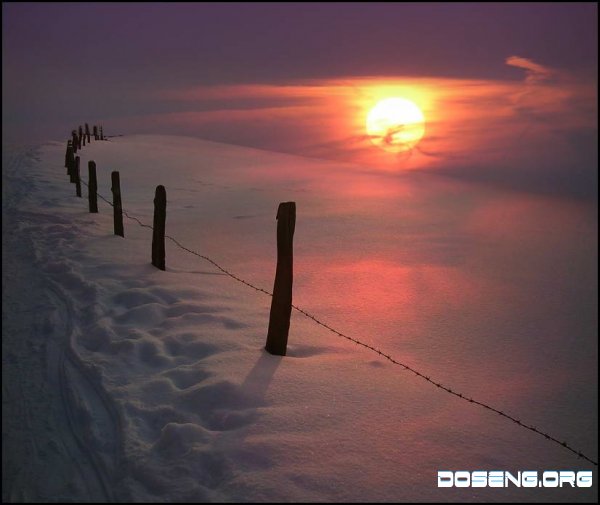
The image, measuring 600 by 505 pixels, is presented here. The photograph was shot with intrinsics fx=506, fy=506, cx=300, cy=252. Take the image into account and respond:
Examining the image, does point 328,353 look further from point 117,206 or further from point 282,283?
point 117,206

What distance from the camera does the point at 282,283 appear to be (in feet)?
18.9

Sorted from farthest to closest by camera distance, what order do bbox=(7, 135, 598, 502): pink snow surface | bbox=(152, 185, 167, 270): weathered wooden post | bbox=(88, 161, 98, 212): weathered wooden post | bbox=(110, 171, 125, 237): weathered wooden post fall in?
bbox=(88, 161, 98, 212): weathered wooden post → bbox=(110, 171, 125, 237): weathered wooden post → bbox=(152, 185, 167, 270): weathered wooden post → bbox=(7, 135, 598, 502): pink snow surface

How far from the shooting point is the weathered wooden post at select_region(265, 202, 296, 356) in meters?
5.62

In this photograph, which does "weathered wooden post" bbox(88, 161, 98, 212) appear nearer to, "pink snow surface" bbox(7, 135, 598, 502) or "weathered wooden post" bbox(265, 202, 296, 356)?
"pink snow surface" bbox(7, 135, 598, 502)

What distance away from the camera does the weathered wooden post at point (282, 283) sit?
562 centimetres

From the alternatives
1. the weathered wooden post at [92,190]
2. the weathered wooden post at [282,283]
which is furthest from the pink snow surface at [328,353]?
the weathered wooden post at [92,190]

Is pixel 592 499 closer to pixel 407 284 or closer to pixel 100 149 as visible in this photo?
pixel 407 284

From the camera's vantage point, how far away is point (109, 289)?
7781 millimetres

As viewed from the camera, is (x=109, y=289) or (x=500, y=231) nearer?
(x=109, y=289)

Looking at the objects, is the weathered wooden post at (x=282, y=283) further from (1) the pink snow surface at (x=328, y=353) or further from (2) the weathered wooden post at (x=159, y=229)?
(2) the weathered wooden post at (x=159, y=229)

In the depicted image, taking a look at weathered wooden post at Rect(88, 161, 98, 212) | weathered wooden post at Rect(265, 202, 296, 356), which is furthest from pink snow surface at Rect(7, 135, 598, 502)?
weathered wooden post at Rect(88, 161, 98, 212)

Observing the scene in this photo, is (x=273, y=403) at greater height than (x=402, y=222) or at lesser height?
lesser

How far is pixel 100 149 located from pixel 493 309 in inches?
1472

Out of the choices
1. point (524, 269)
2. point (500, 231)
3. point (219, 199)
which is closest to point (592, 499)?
point (524, 269)
